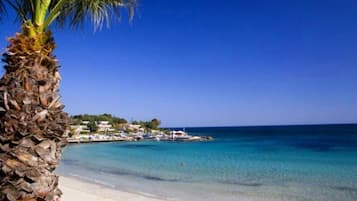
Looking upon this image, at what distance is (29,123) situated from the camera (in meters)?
4.34

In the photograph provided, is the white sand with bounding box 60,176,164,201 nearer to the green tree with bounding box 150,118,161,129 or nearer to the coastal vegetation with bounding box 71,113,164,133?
the coastal vegetation with bounding box 71,113,164,133

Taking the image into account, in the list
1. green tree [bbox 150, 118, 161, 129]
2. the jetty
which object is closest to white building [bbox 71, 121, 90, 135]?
the jetty

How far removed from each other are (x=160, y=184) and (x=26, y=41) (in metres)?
12.9

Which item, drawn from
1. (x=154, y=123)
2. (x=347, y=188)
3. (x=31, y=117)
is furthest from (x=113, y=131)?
(x=31, y=117)

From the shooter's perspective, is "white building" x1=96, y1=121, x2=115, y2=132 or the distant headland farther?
"white building" x1=96, y1=121, x2=115, y2=132

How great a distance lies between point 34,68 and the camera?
181 inches

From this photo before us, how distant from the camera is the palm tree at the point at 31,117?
426cm

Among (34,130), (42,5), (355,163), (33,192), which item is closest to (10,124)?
(34,130)

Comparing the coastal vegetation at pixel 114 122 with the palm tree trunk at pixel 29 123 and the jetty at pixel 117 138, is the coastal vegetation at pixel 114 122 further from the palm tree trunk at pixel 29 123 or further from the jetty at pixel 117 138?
the palm tree trunk at pixel 29 123

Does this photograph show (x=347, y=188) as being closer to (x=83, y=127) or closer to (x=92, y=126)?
(x=92, y=126)

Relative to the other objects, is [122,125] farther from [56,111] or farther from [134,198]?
[56,111]

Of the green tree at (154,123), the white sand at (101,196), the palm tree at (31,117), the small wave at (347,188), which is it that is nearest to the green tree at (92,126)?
the green tree at (154,123)

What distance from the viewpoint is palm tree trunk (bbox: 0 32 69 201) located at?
4.26 m

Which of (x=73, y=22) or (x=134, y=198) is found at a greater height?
(x=73, y=22)
